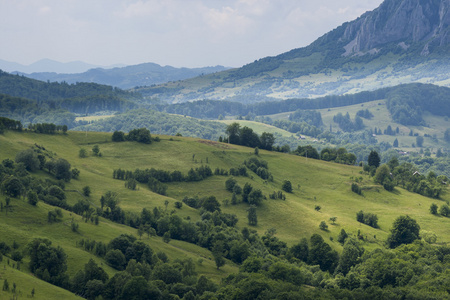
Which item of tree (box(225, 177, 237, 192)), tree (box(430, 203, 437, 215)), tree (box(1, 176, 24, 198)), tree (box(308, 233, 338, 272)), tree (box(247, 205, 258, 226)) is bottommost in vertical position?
tree (box(308, 233, 338, 272))

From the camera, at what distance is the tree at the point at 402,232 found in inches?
6097

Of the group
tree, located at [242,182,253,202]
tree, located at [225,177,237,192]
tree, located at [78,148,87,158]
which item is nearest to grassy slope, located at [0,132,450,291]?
tree, located at [78,148,87,158]

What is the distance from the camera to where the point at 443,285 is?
103 meters

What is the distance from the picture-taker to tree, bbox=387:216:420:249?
155m

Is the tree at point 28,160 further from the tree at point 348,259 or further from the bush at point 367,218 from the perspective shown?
the bush at point 367,218

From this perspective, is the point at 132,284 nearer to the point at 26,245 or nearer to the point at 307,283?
the point at 26,245

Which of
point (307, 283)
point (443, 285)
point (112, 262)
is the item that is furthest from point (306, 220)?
point (112, 262)

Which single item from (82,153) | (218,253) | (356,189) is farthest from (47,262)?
(356,189)

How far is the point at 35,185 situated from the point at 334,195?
11144 centimetres

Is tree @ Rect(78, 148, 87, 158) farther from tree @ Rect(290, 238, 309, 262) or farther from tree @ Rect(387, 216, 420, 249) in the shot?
tree @ Rect(387, 216, 420, 249)

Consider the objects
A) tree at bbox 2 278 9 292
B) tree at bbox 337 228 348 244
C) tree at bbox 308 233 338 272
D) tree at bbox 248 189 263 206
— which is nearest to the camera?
tree at bbox 2 278 9 292

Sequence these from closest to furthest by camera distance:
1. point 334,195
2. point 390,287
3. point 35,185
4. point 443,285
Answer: point 443,285 → point 390,287 → point 35,185 → point 334,195

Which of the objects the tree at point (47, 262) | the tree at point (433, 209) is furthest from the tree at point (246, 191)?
the tree at point (47, 262)

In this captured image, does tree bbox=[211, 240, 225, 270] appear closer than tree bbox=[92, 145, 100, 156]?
Yes
